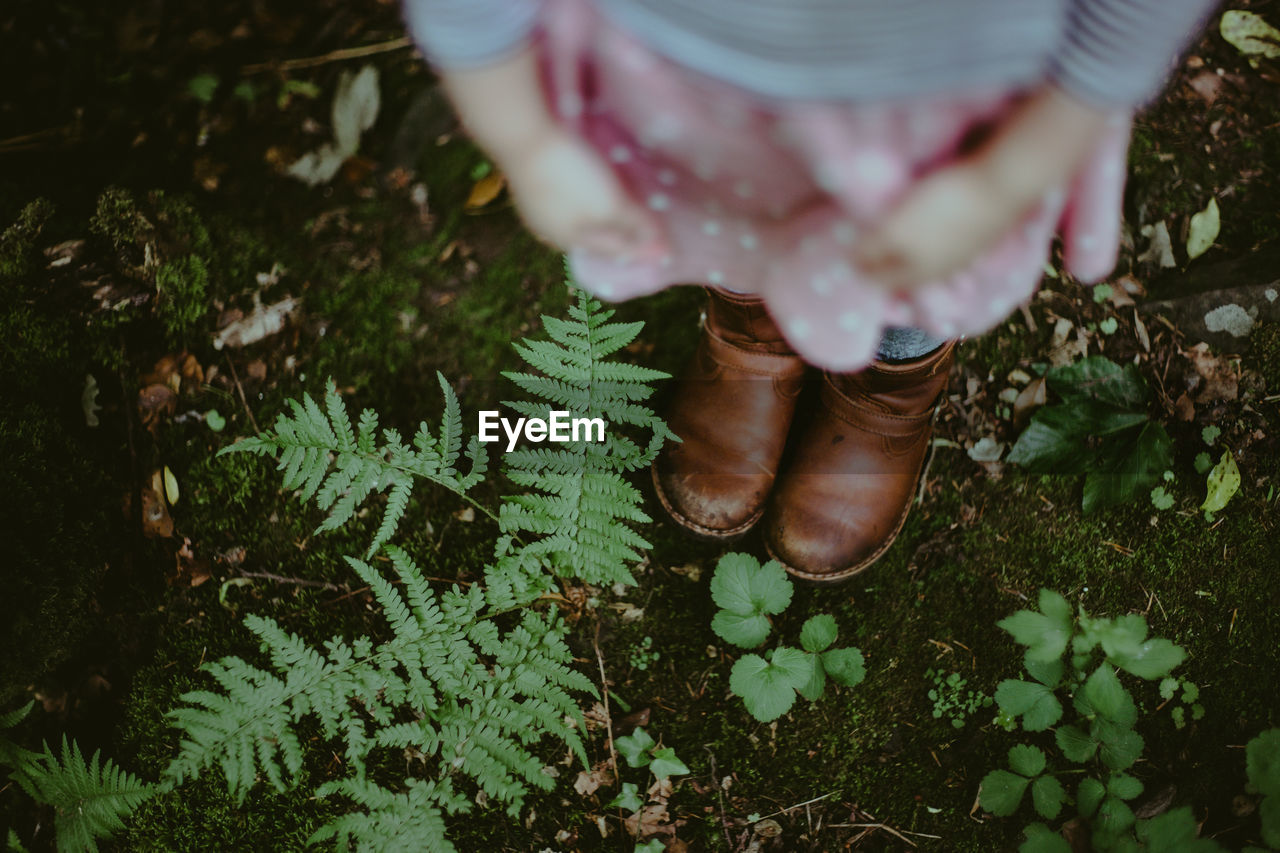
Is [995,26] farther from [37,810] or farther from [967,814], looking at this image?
[37,810]

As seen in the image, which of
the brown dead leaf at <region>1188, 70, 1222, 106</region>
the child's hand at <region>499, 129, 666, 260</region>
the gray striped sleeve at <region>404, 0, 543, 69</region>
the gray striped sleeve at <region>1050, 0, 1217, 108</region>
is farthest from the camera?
the brown dead leaf at <region>1188, 70, 1222, 106</region>

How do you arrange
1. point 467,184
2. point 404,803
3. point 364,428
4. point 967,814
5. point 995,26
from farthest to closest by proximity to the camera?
point 467,184 < point 967,814 < point 364,428 < point 404,803 < point 995,26

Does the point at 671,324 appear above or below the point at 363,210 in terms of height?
below

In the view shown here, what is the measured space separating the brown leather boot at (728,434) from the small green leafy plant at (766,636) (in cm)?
22

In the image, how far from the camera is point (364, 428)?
1.88 metres

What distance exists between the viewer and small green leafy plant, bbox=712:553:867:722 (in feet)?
6.27

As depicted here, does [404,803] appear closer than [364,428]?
Yes

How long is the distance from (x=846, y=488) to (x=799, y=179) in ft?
4.16

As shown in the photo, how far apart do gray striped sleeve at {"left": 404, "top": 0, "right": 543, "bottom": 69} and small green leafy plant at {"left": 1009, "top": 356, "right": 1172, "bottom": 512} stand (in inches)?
76.3

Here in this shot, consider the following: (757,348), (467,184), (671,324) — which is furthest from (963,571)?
(467,184)

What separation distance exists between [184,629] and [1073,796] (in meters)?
2.60

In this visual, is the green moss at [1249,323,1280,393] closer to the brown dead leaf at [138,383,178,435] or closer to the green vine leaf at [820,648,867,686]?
the green vine leaf at [820,648,867,686]

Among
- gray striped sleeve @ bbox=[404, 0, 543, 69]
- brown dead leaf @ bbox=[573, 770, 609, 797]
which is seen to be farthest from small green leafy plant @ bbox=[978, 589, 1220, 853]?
gray striped sleeve @ bbox=[404, 0, 543, 69]

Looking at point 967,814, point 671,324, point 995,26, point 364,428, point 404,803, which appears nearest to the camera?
point 995,26
